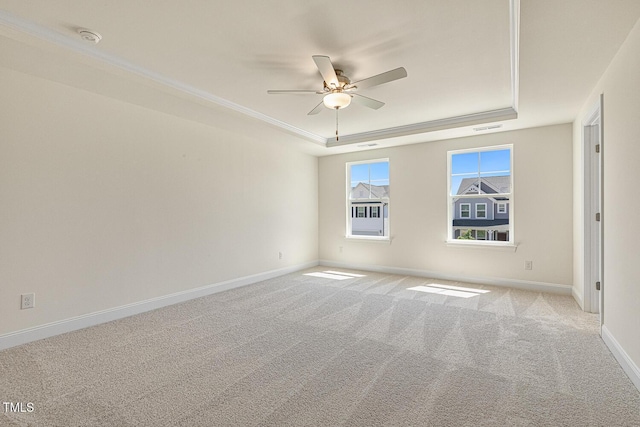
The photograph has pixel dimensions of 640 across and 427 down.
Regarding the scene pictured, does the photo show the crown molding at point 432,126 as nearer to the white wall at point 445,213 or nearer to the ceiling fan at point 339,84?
the white wall at point 445,213

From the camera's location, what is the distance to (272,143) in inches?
215

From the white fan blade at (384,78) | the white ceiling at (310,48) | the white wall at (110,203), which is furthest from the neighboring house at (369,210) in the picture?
the white fan blade at (384,78)

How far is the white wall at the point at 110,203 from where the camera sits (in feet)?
9.11

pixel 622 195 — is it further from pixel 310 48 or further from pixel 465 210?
pixel 465 210

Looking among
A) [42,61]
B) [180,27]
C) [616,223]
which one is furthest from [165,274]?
[616,223]

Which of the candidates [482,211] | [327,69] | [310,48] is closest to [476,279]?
[482,211]

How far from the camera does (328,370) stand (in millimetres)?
2307

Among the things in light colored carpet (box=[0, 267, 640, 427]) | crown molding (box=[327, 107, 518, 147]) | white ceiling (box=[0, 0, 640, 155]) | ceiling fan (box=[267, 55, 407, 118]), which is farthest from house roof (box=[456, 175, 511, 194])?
ceiling fan (box=[267, 55, 407, 118])

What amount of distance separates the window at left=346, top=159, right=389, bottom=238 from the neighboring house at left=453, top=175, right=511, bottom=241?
1.31 meters

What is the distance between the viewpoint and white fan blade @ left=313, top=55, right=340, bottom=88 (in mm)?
2360

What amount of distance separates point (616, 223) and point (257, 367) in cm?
306

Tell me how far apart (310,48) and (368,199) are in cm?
394

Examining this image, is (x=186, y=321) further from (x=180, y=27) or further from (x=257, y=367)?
(x=180, y=27)

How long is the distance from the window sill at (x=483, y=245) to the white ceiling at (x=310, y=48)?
1947 mm
